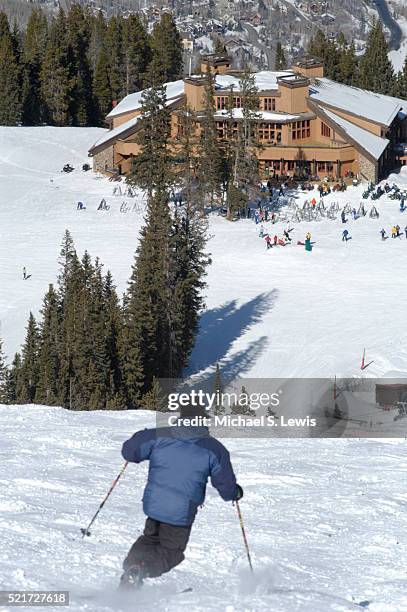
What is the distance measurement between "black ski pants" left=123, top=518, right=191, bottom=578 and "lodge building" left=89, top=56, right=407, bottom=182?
4768 centimetres

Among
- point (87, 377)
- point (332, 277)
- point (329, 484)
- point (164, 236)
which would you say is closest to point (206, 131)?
point (332, 277)

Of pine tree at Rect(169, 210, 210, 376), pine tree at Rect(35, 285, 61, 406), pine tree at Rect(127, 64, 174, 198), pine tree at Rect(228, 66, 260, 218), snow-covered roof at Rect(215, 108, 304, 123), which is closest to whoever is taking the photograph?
pine tree at Rect(35, 285, 61, 406)

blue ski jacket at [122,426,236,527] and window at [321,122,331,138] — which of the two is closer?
blue ski jacket at [122,426,236,527]

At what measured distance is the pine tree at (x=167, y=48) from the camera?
8238 centimetres

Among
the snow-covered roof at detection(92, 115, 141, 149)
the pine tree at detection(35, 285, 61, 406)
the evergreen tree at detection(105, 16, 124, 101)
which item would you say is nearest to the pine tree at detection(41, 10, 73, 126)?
the evergreen tree at detection(105, 16, 124, 101)

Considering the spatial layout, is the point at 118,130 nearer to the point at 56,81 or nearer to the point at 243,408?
the point at 56,81

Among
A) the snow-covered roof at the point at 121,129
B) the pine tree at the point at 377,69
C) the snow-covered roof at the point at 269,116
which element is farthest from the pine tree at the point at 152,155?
the pine tree at the point at 377,69

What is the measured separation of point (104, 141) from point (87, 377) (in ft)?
116

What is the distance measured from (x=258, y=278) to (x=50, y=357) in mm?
15483

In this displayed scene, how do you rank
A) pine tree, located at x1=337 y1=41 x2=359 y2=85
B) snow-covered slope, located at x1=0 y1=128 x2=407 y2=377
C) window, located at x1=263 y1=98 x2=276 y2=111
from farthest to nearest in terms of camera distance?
pine tree, located at x1=337 y1=41 x2=359 y2=85, window, located at x1=263 y1=98 x2=276 y2=111, snow-covered slope, located at x1=0 y1=128 x2=407 y2=377

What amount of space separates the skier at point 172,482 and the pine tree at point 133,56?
73.6 meters

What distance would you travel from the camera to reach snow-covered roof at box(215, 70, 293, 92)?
62.5 m

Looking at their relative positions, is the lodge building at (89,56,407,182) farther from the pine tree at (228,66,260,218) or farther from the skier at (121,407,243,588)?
the skier at (121,407,243,588)

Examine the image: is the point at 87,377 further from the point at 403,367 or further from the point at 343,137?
the point at 343,137
